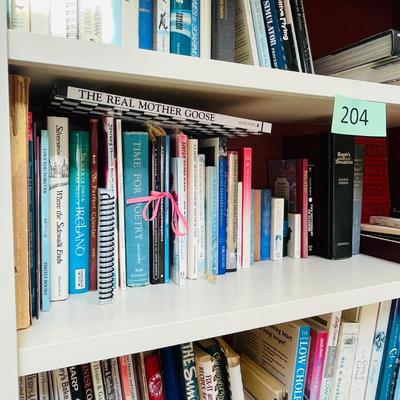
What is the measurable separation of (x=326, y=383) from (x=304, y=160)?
40 cm

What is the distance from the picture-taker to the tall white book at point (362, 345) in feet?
2.26

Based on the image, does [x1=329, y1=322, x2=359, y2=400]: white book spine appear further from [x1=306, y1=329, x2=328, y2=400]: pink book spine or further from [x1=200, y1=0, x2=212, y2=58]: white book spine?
[x1=200, y1=0, x2=212, y2=58]: white book spine

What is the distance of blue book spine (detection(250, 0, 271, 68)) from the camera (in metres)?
0.61

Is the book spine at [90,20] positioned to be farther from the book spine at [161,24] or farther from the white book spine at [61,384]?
the white book spine at [61,384]

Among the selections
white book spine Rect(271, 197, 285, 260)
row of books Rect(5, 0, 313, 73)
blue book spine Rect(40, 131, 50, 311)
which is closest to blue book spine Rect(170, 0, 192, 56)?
row of books Rect(5, 0, 313, 73)

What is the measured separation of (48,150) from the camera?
492 mm

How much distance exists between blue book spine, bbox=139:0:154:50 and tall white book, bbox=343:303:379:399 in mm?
564

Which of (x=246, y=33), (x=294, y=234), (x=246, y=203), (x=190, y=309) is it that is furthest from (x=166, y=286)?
(x=246, y=33)

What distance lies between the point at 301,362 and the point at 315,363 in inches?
1.2

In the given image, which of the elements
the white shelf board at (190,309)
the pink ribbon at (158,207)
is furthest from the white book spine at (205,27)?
the white shelf board at (190,309)

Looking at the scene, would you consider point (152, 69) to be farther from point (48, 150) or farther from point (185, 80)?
point (48, 150)

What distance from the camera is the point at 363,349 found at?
2.29ft

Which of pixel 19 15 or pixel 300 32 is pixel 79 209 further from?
pixel 300 32

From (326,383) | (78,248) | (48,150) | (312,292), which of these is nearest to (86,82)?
(48,150)
